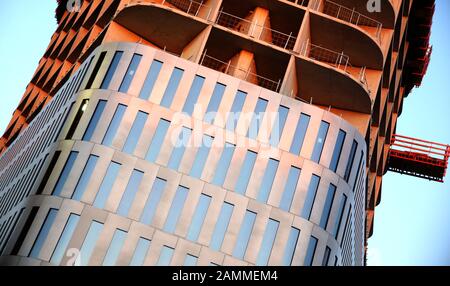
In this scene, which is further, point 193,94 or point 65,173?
point 193,94

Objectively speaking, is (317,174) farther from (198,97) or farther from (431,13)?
(431,13)

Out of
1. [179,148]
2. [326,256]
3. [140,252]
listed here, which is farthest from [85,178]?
[326,256]

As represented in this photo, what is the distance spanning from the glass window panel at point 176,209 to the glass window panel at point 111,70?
8.86 metres

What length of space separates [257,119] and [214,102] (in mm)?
2976

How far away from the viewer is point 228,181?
41312mm

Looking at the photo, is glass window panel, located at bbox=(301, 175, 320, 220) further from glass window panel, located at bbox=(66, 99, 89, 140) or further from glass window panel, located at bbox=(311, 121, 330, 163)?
glass window panel, located at bbox=(66, 99, 89, 140)

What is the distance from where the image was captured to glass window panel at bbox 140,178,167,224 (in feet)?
130

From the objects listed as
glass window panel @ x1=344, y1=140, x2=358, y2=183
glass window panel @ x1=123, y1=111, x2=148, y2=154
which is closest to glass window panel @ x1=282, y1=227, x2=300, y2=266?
glass window panel @ x1=344, y1=140, x2=358, y2=183

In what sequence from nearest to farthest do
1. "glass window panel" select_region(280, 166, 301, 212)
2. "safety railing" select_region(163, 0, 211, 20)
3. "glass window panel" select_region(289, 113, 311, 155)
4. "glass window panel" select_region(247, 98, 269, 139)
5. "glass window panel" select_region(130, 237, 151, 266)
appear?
"glass window panel" select_region(130, 237, 151, 266)
"glass window panel" select_region(280, 166, 301, 212)
"glass window panel" select_region(247, 98, 269, 139)
"glass window panel" select_region(289, 113, 311, 155)
"safety railing" select_region(163, 0, 211, 20)

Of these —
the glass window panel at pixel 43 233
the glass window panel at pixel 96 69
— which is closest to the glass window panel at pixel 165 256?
the glass window panel at pixel 43 233

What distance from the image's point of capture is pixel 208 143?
4209cm

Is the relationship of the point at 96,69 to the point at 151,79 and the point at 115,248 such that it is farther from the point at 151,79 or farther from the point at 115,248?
the point at 115,248

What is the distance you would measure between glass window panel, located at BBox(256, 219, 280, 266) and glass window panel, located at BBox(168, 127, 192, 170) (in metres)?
6.73
